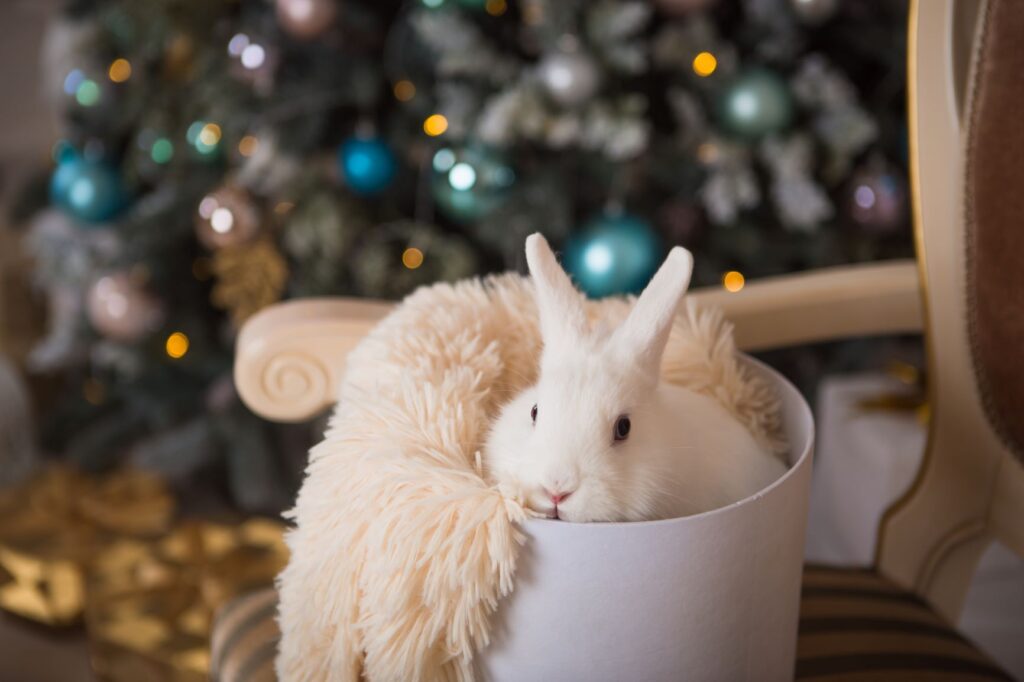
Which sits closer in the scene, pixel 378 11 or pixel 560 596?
pixel 560 596

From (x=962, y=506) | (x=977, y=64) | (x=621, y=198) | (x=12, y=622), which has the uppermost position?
(x=977, y=64)

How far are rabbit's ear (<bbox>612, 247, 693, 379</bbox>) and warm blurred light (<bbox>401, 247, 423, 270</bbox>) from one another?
34.6 inches

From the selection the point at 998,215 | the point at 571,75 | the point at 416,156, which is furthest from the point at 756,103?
the point at 998,215

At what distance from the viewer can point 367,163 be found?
1391 millimetres

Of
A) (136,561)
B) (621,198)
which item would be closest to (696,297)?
(621,198)

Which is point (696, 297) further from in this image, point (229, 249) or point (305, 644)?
point (229, 249)

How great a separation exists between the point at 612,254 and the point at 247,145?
63 cm

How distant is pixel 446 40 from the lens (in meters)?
1.31

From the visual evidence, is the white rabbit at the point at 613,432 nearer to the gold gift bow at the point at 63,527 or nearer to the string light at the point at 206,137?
the string light at the point at 206,137

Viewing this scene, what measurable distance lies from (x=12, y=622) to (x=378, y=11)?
1.16 m

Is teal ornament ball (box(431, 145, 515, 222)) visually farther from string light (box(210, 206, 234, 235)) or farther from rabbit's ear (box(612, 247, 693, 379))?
rabbit's ear (box(612, 247, 693, 379))

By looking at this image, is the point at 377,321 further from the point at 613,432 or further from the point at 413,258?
the point at 413,258

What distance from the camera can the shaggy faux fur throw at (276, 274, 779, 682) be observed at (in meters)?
0.49

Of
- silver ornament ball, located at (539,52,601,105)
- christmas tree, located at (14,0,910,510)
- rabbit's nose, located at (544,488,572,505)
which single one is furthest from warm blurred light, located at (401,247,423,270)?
rabbit's nose, located at (544,488,572,505)
